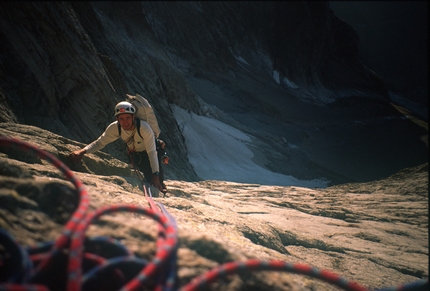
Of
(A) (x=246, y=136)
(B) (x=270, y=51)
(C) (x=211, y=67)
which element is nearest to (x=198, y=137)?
(A) (x=246, y=136)

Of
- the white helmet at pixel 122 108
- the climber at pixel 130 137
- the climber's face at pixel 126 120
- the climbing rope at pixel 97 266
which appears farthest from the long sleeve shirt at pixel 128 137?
the climbing rope at pixel 97 266

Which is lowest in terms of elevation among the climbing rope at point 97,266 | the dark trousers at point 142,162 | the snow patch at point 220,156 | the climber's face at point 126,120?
the climbing rope at point 97,266

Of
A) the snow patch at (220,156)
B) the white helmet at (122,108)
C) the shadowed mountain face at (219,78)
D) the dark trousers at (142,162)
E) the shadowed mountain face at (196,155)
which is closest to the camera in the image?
the shadowed mountain face at (196,155)

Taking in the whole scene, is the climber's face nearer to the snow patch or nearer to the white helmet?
the white helmet

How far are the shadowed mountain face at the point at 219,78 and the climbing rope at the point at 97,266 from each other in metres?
4.97

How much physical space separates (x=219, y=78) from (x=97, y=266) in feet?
122

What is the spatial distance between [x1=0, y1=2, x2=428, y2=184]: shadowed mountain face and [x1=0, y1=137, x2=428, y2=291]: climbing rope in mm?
4974

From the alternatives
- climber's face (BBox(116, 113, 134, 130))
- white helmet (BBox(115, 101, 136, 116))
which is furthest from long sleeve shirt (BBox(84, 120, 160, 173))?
white helmet (BBox(115, 101, 136, 116))

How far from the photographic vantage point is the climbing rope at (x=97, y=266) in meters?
1.22

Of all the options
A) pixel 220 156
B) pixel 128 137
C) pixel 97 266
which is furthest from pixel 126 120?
pixel 220 156

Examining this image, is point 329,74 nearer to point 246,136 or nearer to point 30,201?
point 246,136

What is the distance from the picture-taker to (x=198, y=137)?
61.5ft

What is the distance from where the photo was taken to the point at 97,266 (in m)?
1.41

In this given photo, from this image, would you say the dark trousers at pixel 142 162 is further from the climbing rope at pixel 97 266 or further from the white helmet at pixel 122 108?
the climbing rope at pixel 97 266
